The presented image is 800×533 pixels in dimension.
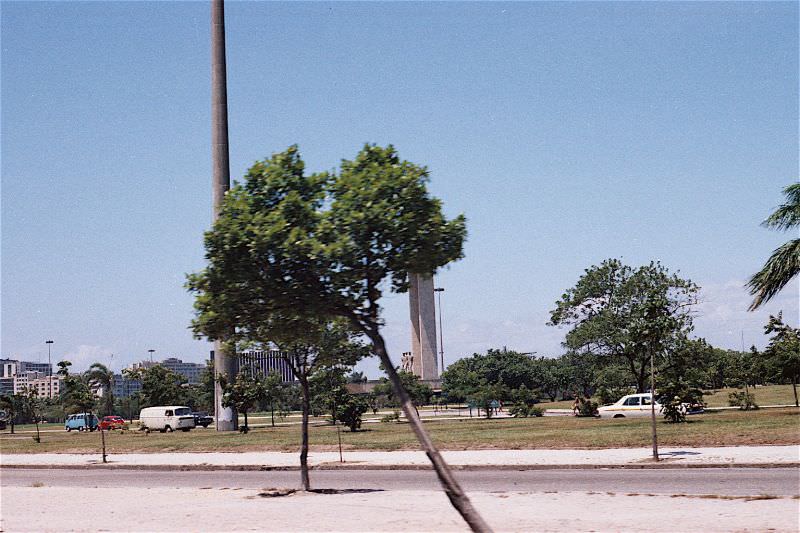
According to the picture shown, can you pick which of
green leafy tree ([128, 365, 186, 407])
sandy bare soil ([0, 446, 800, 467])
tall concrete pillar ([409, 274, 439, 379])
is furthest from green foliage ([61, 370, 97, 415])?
tall concrete pillar ([409, 274, 439, 379])

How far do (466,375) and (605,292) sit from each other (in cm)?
5755

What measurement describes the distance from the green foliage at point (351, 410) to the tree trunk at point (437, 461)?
3382cm

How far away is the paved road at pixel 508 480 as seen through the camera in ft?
59.9

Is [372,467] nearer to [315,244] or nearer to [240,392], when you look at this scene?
[315,244]

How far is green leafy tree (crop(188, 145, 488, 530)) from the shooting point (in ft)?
37.4

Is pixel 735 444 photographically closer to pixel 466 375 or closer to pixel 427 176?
pixel 427 176

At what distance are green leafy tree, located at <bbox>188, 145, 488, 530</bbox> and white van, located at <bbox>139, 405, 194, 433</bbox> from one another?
53.5 meters

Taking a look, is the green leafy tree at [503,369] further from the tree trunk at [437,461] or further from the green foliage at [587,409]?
the tree trunk at [437,461]

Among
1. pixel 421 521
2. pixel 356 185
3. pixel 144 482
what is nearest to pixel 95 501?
pixel 144 482

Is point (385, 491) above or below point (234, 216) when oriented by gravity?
below

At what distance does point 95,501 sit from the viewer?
20297 mm

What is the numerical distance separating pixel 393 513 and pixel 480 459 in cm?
1219

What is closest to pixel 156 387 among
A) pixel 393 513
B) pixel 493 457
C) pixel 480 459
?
pixel 493 457

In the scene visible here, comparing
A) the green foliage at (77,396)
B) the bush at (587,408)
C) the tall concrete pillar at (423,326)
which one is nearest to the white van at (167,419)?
the green foliage at (77,396)
